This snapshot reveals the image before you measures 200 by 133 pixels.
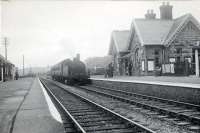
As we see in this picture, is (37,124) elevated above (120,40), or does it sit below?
below

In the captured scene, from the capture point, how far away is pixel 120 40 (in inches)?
1499

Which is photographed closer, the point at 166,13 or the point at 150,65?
the point at 150,65

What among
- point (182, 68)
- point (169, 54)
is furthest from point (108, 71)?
point (182, 68)

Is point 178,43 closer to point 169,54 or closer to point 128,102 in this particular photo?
point 169,54

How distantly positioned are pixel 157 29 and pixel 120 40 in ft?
28.3

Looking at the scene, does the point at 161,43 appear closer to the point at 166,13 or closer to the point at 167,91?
the point at 166,13

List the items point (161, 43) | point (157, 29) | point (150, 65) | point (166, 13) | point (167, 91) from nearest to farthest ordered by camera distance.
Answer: point (167, 91)
point (161, 43)
point (150, 65)
point (157, 29)
point (166, 13)

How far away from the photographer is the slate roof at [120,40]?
36.6 metres

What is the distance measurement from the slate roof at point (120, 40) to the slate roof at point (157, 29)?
5328 millimetres

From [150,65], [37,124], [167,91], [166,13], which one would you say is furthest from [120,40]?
[37,124]

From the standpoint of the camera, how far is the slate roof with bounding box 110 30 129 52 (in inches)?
1441

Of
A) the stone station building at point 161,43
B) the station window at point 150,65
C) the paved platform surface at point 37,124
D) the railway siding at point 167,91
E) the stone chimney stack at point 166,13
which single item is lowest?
the paved platform surface at point 37,124

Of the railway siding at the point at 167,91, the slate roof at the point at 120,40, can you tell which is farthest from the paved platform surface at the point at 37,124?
the slate roof at the point at 120,40

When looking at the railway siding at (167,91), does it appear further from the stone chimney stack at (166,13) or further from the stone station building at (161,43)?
the stone chimney stack at (166,13)
